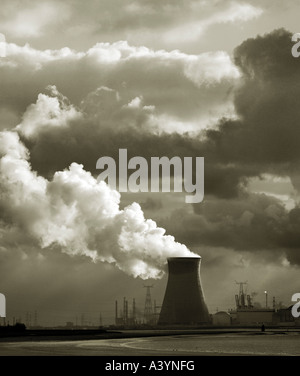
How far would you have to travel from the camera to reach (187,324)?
172 meters

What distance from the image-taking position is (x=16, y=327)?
140 m
